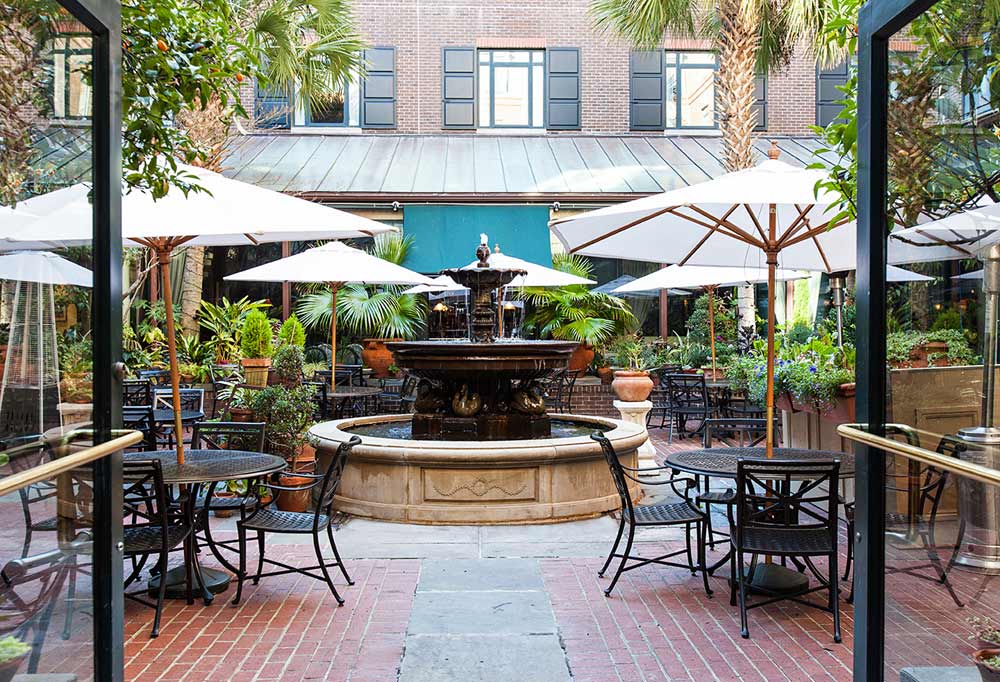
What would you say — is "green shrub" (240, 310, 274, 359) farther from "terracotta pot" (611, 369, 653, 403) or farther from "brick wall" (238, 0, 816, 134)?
"brick wall" (238, 0, 816, 134)

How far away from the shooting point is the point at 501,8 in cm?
2172

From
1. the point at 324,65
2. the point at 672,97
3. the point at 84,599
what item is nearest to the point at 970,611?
the point at 84,599

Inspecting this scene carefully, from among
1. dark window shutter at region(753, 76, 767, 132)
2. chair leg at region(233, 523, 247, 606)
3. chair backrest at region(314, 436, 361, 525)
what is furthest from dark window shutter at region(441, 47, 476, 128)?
chair leg at region(233, 523, 247, 606)

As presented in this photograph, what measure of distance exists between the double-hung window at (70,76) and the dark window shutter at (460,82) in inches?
753

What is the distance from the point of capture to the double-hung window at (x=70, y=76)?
8.75 ft

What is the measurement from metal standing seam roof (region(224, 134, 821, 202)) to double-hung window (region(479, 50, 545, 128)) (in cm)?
46

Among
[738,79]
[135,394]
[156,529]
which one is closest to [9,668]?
[156,529]

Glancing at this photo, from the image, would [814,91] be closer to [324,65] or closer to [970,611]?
[324,65]

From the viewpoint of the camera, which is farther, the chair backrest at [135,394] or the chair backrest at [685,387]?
the chair backrest at [685,387]

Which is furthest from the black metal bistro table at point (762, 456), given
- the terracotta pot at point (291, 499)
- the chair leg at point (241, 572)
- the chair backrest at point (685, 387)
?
the chair backrest at point (685, 387)

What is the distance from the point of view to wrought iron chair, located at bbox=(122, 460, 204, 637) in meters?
4.82

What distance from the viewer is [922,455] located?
2627mm

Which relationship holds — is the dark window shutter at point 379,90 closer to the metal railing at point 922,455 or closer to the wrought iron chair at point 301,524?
the wrought iron chair at point 301,524

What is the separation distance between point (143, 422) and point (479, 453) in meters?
2.94
